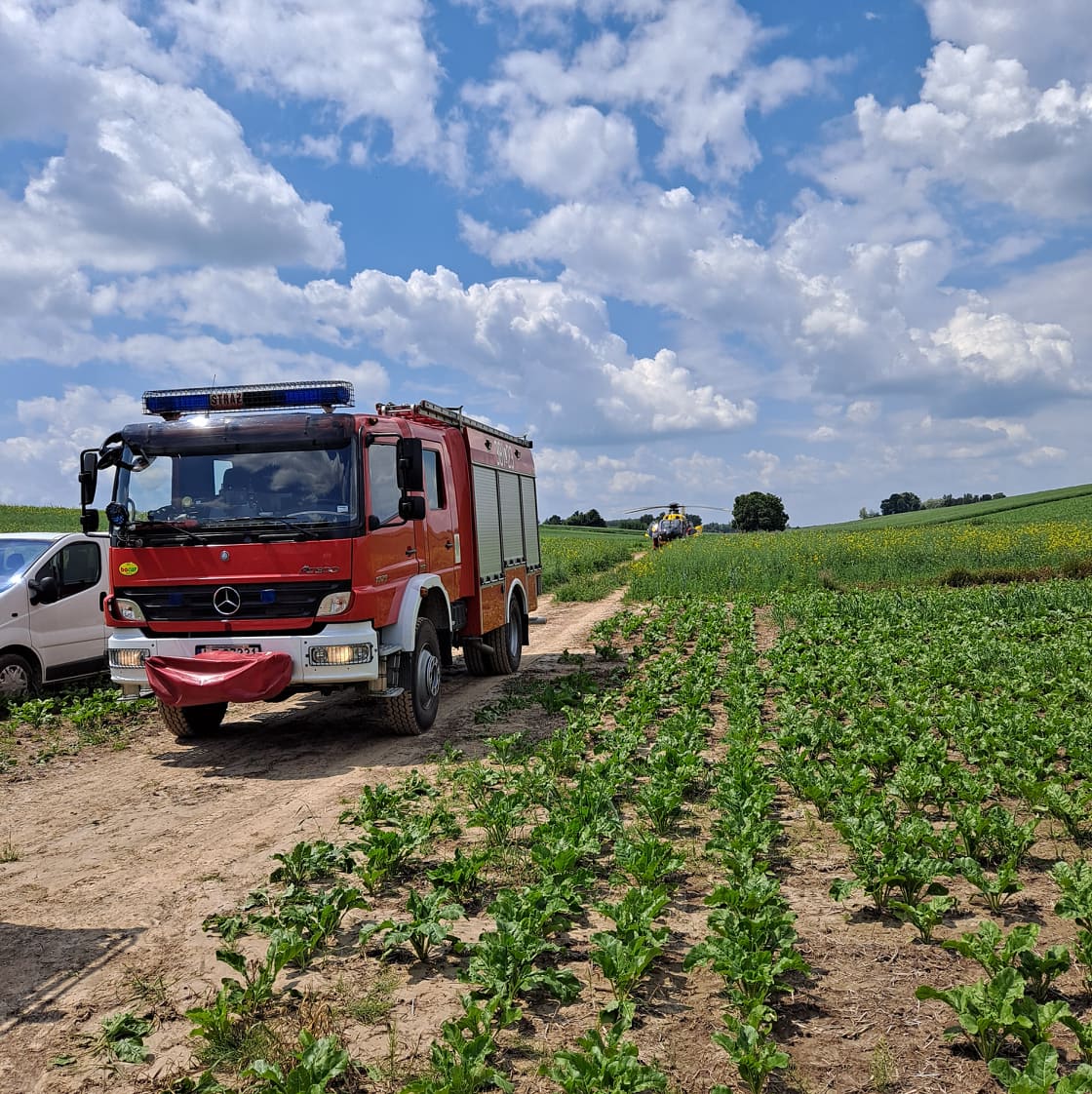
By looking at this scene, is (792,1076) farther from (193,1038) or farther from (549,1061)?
(193,1038)

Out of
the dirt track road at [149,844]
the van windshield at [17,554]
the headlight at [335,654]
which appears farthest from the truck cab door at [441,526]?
the van windshield at [17,554]

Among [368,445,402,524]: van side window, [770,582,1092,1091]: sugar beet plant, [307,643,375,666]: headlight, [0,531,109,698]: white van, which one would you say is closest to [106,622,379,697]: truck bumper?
[307,643,375,666]: headlight

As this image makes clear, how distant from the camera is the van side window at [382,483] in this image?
8.91 m

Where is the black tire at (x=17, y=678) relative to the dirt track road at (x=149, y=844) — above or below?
above

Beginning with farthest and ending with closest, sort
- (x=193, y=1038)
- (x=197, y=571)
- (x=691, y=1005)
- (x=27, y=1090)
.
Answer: (x=197, y=571) → (x=691, y=1005) → (x=193, y=1038) → (x=27, y=1090)

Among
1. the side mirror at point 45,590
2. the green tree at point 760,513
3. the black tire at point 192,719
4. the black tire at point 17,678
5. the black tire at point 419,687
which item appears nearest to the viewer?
the black tire at point 419,687

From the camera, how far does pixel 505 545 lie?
44.8 feet

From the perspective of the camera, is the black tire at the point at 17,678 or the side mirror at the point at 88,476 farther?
the black tire at the point at 17,678

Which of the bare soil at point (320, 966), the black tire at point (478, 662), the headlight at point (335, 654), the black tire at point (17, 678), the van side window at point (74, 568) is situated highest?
the van side window at point (74, 568)

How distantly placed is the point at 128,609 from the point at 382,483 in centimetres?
262

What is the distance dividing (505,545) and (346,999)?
9651 millimetres

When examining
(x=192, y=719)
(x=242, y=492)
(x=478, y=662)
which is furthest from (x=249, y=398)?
(x=478, y=662)

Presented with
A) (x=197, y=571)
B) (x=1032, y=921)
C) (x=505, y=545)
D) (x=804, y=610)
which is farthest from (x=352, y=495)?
(x=804, y=610)

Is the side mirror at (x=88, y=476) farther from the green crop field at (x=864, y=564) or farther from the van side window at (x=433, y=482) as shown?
the green crop field at (x=864, y=564)
